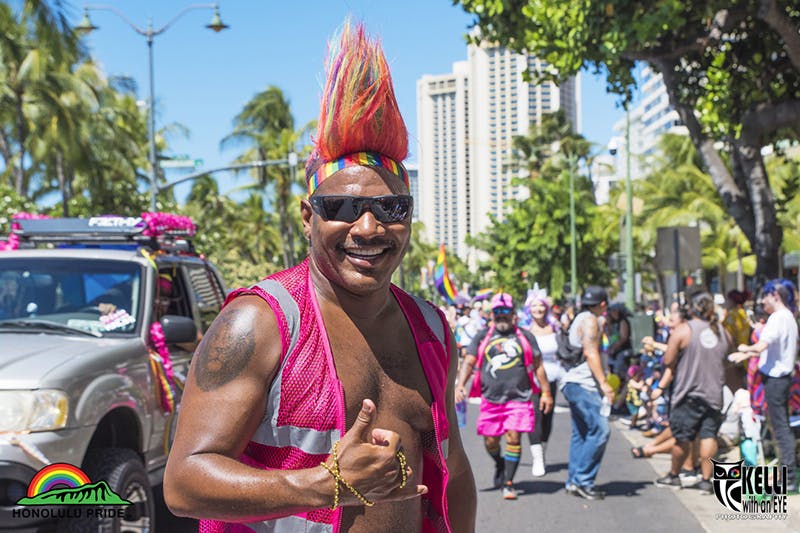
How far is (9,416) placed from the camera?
4.42 metres

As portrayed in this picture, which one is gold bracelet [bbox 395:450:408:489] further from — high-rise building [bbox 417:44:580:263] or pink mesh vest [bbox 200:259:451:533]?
high-rise building [bbox 417:44:580:263]

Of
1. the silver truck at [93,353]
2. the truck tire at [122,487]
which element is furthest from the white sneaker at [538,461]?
the truck tire at [122,487]

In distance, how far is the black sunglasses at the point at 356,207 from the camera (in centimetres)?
234

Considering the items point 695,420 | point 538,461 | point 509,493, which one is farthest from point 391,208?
point 538,461

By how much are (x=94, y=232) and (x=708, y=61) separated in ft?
30.3

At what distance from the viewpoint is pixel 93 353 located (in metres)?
5.04

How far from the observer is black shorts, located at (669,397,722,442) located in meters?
8.47

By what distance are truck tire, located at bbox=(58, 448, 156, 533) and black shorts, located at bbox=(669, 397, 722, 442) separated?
520 cm

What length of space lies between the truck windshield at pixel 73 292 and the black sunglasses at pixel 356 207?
3718 millimetres

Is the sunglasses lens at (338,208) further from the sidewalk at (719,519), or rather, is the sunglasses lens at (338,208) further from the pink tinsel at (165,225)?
the sidewalk at (719,519)

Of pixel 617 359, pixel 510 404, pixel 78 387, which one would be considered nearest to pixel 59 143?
pixel 617 359

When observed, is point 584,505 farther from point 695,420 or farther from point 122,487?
point 122,487

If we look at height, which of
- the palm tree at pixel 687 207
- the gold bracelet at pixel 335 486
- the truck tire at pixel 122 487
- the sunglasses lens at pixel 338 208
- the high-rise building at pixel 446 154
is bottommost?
the truck tire at pixel 122 487

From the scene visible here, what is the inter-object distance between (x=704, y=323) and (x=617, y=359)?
20.4 ft
